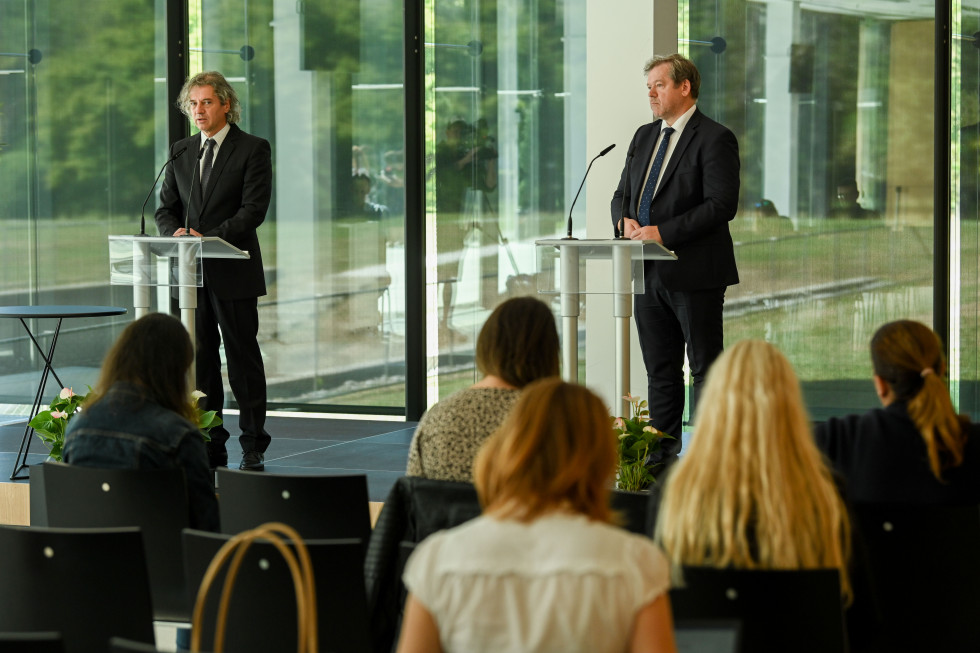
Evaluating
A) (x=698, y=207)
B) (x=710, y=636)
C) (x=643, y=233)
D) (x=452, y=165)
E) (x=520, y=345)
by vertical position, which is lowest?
(x=710, y=636)

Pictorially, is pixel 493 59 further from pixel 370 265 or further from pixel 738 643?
pixel 738 643

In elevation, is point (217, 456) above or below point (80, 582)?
below

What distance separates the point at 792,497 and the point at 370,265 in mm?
5941

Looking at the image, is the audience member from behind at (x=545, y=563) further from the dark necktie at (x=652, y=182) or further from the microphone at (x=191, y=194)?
the microphone at (x=191, y=194)

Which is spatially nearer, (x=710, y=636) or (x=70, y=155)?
(x=710, y=636)

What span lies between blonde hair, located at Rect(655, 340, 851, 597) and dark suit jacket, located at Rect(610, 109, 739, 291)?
9.57 ft

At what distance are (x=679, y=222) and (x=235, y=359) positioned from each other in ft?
7.11

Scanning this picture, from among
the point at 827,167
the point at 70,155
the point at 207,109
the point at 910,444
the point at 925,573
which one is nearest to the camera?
the point at 925,573

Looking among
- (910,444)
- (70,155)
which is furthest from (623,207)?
(70,155)

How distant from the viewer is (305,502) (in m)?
2.98

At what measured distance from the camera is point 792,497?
2141 millimetres

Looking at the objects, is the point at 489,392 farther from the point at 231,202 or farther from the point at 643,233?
the point at 231,202

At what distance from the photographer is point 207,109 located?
5.67 m

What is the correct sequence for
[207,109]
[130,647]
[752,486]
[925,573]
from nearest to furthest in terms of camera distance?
1. [130,647]
2. [752,486]
3. [925,573]
4. [207,109]
